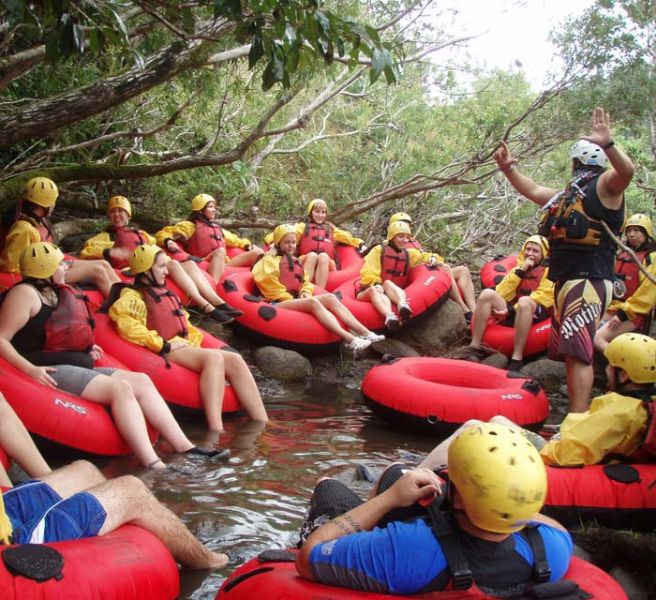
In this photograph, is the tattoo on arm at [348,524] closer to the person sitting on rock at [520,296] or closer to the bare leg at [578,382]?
the bare leg at [578,382]

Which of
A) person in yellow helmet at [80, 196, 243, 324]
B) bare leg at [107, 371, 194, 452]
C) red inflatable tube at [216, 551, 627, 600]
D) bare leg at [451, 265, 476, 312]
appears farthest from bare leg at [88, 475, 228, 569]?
bare leg at [451, 265, 476, 312]

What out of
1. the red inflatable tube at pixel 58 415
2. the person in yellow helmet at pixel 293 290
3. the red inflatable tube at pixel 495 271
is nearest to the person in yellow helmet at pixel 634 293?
the person in yellow helmet at pixel 293 290

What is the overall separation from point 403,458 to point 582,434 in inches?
67.4

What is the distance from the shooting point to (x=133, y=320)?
18.6ft

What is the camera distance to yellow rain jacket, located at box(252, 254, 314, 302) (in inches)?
316

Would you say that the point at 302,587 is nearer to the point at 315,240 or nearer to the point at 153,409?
the point at 153,409

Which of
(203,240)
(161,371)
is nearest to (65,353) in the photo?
(161,371)

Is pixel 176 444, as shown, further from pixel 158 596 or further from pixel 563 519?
pixel 563 519

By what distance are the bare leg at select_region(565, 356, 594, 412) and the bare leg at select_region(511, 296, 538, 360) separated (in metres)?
2.17

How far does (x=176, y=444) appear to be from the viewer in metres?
4.73

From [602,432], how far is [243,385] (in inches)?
116

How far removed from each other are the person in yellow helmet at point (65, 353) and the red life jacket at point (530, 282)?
4.48 meters

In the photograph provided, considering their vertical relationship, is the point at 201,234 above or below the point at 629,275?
above

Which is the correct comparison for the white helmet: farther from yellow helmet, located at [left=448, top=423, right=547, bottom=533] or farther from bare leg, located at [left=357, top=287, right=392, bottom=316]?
bare leg, located at [left=357, top=287, right=392, bottom=316]
